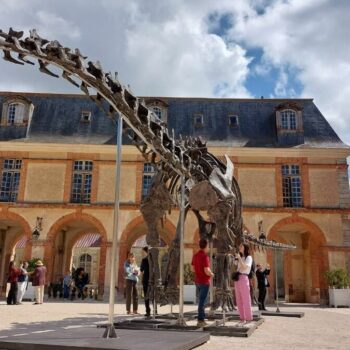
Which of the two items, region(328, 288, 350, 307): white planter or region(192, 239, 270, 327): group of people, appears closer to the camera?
region(192, 239, 270, 327): group of people

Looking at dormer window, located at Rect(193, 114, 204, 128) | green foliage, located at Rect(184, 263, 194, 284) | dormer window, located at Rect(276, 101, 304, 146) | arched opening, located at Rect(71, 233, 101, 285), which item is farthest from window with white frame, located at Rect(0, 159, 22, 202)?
dormer window, located at Rect(276, 101, 304, 146)

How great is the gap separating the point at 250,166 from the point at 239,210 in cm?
1135

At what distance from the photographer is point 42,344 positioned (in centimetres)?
468

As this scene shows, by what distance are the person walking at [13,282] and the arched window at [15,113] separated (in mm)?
10085

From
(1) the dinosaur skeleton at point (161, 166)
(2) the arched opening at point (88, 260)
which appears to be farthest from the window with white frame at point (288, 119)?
(2) the arched opening at point (88, 260)

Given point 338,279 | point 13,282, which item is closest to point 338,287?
point 338,279

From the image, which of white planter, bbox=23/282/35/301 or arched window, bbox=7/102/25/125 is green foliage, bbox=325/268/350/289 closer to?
white planter, bbox=23/282/35/301

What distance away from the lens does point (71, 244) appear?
25266 mm

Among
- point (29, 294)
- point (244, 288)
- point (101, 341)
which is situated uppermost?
point (244, 288)

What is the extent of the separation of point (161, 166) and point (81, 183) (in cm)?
1401

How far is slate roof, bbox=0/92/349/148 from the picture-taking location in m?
22.5

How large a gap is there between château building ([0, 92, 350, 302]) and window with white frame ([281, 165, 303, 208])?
0.05 meters

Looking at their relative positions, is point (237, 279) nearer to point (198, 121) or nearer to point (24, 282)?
point (24, 282)

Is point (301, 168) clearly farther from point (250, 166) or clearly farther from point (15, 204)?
point (15, 204)
